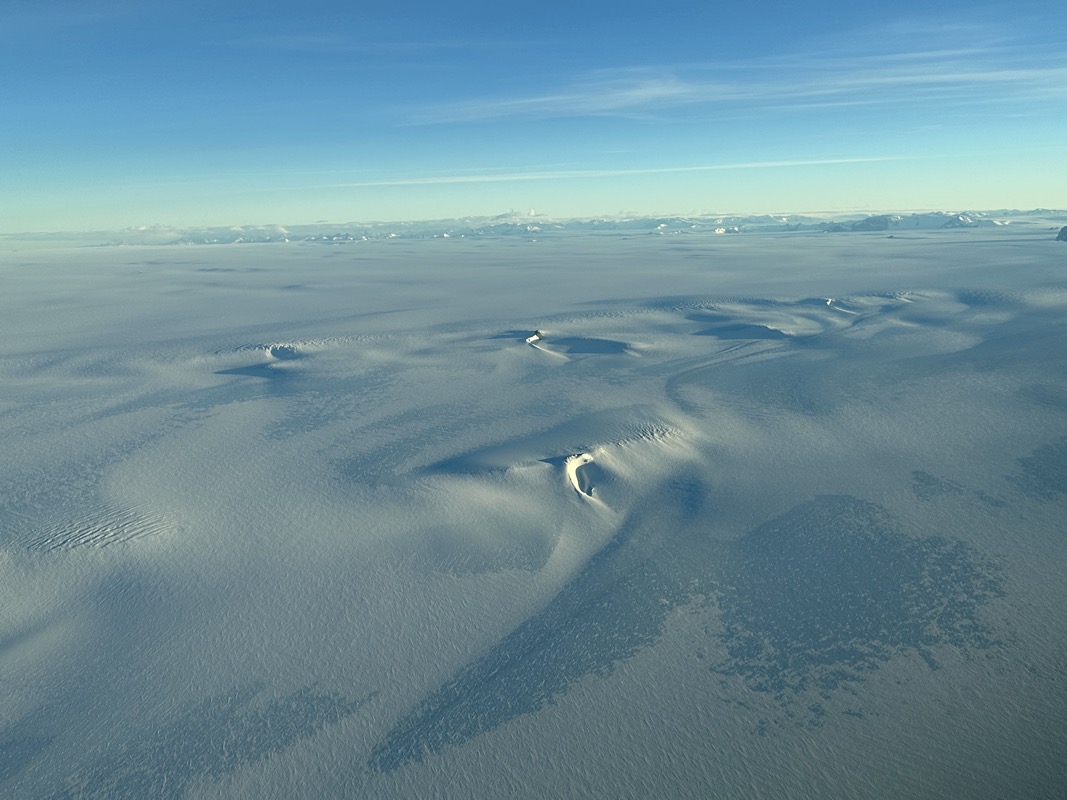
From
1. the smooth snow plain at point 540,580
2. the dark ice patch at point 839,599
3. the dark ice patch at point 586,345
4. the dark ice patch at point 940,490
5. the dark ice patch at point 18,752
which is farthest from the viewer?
the dark ice patch at point 586,345

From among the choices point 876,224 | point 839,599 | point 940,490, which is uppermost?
point 839,599

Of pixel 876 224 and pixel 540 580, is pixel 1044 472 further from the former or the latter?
pixel 876 224

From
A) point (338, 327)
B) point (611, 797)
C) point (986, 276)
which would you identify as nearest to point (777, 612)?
point (611, 797)

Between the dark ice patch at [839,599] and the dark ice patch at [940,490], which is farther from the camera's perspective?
the dark ice patch at [940,490]

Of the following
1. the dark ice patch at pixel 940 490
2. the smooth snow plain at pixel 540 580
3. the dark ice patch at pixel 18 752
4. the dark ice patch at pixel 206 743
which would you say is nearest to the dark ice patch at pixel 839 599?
the smooth snow plain at pixel 540 580

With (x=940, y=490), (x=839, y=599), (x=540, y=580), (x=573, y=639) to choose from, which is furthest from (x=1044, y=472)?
(x=573, y=639)

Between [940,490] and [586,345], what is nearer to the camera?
[940,490]

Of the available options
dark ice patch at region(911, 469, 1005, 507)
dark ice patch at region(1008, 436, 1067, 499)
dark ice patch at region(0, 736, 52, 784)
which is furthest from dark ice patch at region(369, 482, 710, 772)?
dark ice patch at region(1008, 436, 1067, 499)

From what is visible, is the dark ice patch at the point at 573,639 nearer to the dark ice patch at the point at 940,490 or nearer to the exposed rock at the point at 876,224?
the dark ice patch at the point at 940,490
